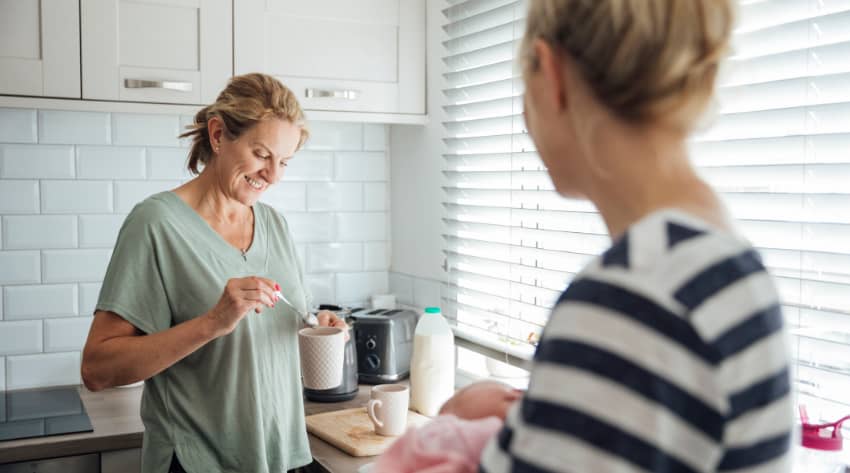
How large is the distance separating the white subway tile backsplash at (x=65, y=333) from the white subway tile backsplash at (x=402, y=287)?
1.06 meters

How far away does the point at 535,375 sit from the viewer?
1.76 feet

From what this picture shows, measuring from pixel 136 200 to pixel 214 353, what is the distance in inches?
43.3

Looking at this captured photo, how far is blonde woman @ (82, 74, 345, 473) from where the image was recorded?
1.55 meters

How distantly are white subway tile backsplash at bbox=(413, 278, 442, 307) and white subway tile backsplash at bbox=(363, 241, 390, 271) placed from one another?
0.21 m

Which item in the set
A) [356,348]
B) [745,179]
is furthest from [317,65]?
[745,179]

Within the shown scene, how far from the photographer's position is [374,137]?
2.98m

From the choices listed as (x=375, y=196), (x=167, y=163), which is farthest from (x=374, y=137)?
(x=167, y=163)


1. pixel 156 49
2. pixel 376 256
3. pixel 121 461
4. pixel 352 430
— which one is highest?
pixel 156 49

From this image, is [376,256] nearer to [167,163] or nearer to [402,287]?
[402,287]

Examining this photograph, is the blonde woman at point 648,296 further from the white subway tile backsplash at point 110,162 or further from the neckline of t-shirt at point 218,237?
the white subway tile backsplash at point 110,162

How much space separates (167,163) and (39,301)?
581 millimetres

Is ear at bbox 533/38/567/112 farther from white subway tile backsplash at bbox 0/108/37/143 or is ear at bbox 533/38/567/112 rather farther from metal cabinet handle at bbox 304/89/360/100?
white subway tile backsplash at bbox 0/108/37/143

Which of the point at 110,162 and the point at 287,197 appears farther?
the point at 287,197

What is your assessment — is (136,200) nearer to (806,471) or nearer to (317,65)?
(317,65)
